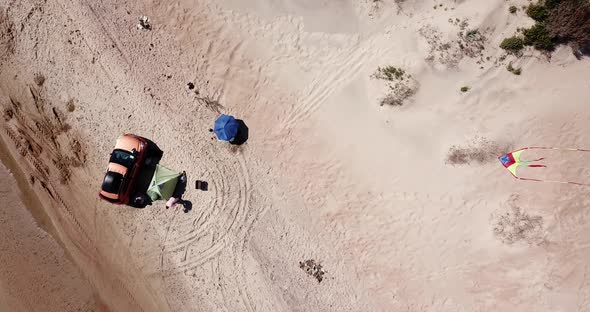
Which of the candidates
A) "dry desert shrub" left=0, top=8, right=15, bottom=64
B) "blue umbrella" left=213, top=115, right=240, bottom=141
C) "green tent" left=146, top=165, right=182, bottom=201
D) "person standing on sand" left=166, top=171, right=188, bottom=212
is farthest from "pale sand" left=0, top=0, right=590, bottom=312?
"blue umbrella" left=213, top=115, right=240, bottom=141

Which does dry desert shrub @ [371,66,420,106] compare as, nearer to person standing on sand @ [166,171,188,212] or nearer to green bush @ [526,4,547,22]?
green bush @ [526,4,547,22]

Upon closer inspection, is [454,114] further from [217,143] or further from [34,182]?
[34,182]

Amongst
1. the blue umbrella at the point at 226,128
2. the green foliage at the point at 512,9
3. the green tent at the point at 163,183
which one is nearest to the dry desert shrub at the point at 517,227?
the green foliage at the point at 512,9

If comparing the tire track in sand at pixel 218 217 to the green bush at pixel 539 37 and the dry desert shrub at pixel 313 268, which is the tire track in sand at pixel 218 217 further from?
the green bush at pixel 539 37

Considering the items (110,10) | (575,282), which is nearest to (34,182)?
(110,10)

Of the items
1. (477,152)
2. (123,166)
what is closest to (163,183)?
(123,166)

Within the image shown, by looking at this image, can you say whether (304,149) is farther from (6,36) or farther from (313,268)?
(6,36)
